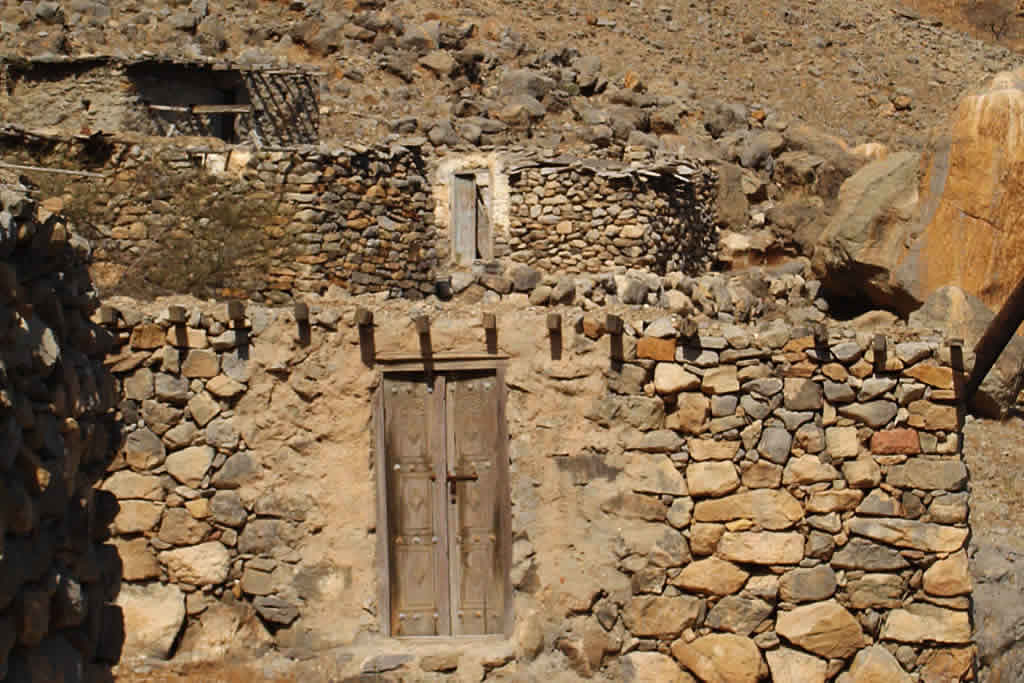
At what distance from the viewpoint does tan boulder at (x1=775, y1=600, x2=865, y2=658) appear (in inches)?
295

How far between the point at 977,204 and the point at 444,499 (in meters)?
8.51

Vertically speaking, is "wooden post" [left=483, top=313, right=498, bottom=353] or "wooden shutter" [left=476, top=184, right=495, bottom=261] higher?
"wooden shutter" [left=476, top=184, right=495, bottom=261]

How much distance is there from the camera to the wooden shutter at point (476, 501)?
26.5 ft

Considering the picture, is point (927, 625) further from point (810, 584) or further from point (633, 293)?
point (633, 293)

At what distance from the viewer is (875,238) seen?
14.6m

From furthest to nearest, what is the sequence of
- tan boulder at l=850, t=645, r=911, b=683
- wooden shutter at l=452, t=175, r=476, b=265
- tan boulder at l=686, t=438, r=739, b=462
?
wooden shutter at l=452, t=175, r=476, b=265 → tan boulder at l=686, t=438, r=739, b=462 → tan boulder at l=850, t=645, r=911, b=683

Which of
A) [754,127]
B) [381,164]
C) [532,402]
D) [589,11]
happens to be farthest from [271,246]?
[589,11]

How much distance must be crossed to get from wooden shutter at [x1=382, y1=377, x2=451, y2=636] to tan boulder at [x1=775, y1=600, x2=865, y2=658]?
2.18 metres

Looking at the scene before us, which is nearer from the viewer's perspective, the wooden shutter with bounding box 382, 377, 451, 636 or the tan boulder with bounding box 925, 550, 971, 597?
the tan boulder with bounding box 925, 550, 971, 597

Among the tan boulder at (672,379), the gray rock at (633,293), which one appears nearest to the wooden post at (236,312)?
the tan boulder at (672,379)

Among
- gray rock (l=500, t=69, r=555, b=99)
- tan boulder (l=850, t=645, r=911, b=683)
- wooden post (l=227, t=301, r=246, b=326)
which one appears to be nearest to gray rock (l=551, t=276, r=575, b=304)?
wooden post (l=227, t=301, r=246, b=326)

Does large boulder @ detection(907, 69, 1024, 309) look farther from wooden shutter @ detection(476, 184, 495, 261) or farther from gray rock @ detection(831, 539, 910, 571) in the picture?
gray rock @ detection(831, 539, 910, 571)

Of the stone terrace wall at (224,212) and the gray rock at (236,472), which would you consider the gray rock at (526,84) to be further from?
the gray rock at (236,472)

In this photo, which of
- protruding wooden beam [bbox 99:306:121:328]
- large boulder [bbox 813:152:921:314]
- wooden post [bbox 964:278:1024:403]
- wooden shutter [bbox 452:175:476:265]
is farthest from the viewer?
wooden shutter [bbox 452:175:476:265]
